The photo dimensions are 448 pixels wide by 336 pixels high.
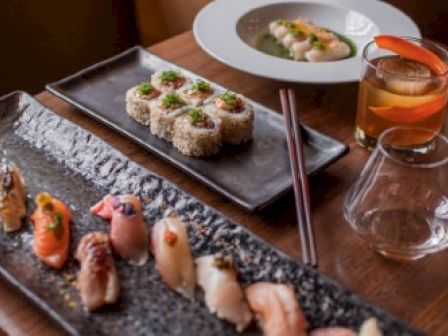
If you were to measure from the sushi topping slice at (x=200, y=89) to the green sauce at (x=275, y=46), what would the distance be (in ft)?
1.00

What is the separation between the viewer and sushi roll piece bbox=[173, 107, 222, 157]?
48.5 inches

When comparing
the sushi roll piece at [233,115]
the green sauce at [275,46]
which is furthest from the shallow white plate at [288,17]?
the sushi roll piece at [233,115]

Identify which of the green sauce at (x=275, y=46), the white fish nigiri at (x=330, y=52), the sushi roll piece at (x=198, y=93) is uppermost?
the sushi roll piece at (x=198, y=93)

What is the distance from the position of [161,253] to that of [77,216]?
208 millimetres

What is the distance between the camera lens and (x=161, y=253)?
1000mm

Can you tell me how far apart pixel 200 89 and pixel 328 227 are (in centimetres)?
44

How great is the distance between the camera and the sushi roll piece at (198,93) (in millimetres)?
1355

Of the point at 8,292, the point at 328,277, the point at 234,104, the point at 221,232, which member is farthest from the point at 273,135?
the point at 8,292

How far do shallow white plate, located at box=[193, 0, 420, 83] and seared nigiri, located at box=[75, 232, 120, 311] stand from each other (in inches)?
22.8

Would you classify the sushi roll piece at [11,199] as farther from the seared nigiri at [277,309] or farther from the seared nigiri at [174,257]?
the seared nigiri at [277,309]

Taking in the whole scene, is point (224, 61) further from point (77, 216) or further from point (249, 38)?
point (77, 216)


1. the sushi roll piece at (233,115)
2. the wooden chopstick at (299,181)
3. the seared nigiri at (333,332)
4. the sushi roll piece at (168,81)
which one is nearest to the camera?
the seared nigiri at (333,332)

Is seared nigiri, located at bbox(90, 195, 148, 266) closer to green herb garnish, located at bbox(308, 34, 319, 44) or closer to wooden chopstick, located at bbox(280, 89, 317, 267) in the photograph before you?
wooden chopstick, located at bbox(280, 89, 317, 267)

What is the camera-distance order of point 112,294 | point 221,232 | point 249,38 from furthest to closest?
1. point 249,38
2. point 221,232
3. point 112,294
